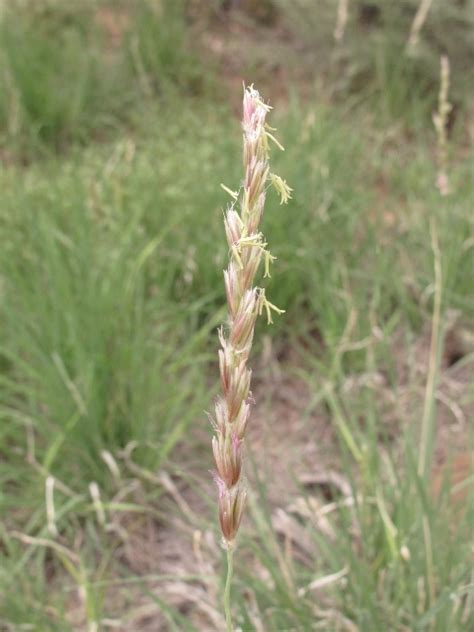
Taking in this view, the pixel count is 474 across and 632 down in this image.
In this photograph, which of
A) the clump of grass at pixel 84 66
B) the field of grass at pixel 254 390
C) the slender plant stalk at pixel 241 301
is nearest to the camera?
the slender plant stalk at pixel 241 301

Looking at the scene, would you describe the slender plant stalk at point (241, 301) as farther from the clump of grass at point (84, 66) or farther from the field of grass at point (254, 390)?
the clump of grass at point (84, 66)

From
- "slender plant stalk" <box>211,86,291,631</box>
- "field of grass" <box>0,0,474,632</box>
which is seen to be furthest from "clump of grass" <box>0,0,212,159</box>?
"slender plant stalk" <box>211,86,291,631</box>

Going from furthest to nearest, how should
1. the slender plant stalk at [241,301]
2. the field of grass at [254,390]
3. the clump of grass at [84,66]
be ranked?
the clump of grass at [84,66], the field of grass at [254,390], the slender plant stalk at [241,301]

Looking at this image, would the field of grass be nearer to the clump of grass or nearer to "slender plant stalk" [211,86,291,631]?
the clump of grass

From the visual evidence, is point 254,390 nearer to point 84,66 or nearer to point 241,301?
point 241,301

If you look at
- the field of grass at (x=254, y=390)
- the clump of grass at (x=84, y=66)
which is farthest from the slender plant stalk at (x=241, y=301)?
the clump of grass at (x=84, y=66)

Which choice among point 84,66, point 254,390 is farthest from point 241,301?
point 84,66
